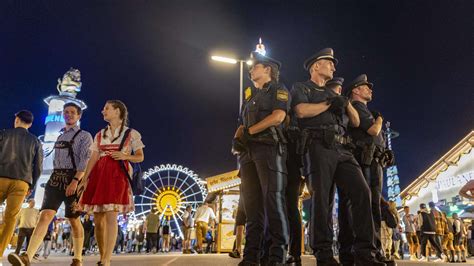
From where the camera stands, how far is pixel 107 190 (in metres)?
4.34

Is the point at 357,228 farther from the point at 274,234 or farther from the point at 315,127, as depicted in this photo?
the point at 315,127

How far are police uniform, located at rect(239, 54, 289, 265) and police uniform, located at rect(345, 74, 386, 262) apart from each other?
38.6 inches

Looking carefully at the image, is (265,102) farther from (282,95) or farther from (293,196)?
(293,196)

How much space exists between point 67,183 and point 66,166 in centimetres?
22

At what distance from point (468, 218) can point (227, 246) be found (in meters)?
13.9

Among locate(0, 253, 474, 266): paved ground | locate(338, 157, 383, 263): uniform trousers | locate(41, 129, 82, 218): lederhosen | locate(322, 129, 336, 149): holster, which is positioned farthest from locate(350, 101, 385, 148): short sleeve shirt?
locate(41, 129, 82, 218): lederhosen

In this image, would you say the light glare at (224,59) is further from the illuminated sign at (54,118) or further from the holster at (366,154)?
the illuminated sign at (54,118)

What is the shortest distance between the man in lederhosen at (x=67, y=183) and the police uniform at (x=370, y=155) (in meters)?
3.34

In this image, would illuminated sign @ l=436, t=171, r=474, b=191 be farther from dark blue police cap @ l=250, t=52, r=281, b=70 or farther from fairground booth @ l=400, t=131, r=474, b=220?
dark blue police cap @ l=250, t=52, r=281, b=70

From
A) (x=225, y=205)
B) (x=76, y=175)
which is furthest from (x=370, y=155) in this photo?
(x=225, y=205)

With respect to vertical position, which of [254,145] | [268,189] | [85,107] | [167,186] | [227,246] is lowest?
[227,246]

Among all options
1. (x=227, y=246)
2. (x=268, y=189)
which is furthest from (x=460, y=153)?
(x=268, y=189)

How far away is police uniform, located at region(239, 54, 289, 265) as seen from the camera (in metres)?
3.92

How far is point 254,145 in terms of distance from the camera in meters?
4.21
